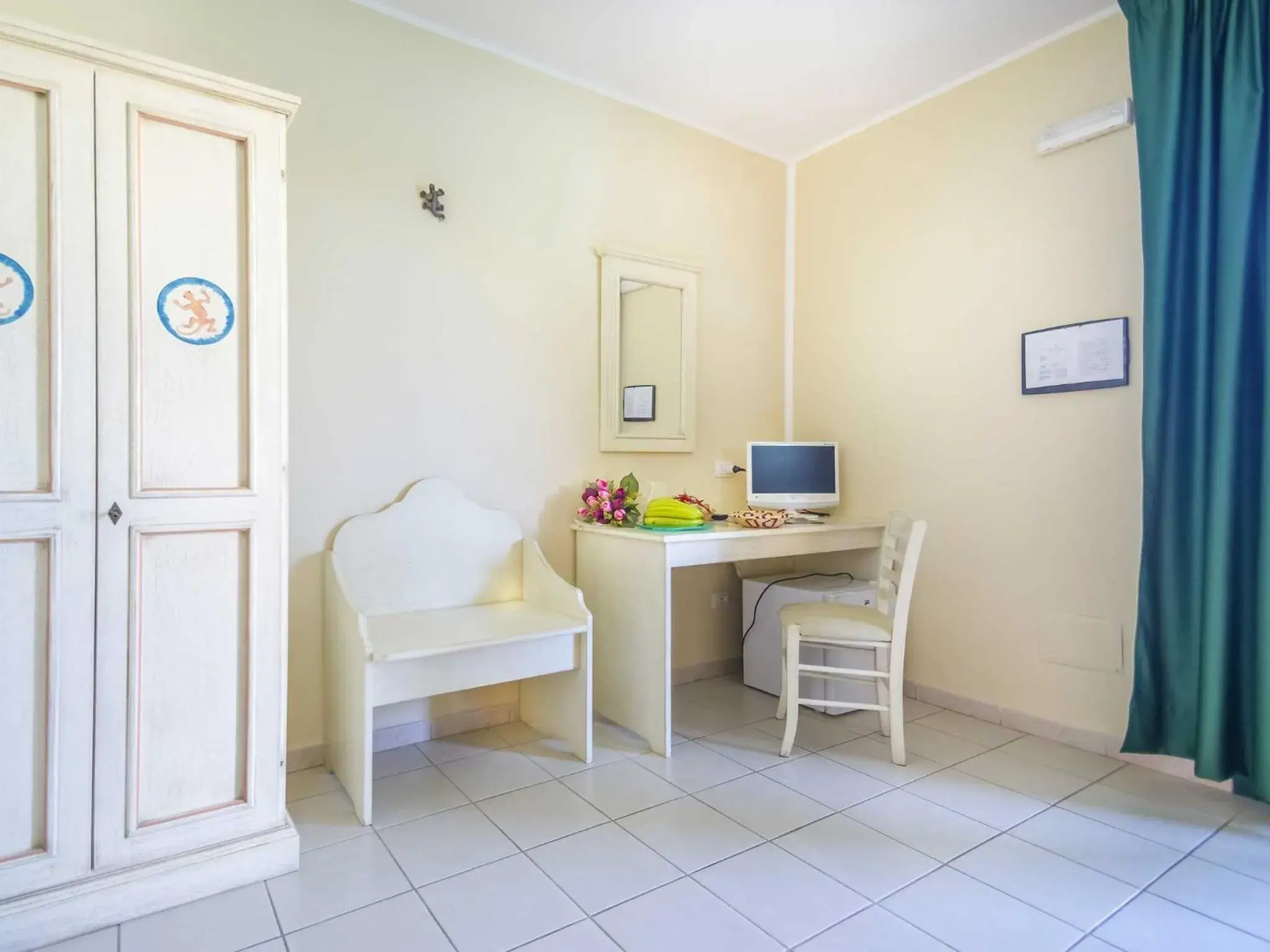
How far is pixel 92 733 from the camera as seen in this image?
155 centimetres

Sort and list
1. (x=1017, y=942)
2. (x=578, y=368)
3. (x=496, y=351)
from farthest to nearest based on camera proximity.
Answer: (x=578, y=368)
(x=496, y=351)
(x=1017, y=942)

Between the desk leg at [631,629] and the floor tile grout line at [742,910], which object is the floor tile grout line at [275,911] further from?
A: the desk leg at [631,629]

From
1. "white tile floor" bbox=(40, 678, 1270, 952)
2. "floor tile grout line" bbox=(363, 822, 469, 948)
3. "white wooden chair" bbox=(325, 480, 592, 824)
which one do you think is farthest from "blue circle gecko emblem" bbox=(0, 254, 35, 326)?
"floor tile grout line" bbox=(363, 822, 469, 948)

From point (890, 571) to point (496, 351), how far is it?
5.66 ft

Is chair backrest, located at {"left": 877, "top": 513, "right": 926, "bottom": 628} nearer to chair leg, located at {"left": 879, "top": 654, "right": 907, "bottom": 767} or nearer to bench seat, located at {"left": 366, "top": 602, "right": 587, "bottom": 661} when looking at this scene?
chair leg, located at {"left": 879, "top": 654, "right": 907, "bottom": 767}

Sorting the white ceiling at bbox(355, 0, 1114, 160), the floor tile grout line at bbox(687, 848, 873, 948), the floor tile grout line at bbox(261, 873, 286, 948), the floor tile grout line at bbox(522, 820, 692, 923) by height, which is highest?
the white ceiling at bbox(355, 0, 1114, 160)

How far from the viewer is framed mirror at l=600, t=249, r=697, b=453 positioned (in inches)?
121

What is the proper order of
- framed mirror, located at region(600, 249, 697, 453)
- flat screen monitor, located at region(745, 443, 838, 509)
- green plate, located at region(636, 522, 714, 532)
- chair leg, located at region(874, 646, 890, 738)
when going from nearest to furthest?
1. chair leg, located at region(874, 646, 890, 738)
2. green plate, located at region(636, 522, 714, 532)
3. framed mirror, located at region(600, 249, 697, 453)
4. flat screen monitor, located at region(745, 443, 838, 509)

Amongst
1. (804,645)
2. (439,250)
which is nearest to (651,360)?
(439,250)

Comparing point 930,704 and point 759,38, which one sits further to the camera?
point 930,704

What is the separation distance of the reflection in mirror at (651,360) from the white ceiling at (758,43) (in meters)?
0.85

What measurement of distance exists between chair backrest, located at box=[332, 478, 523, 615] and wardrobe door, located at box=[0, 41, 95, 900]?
87cm

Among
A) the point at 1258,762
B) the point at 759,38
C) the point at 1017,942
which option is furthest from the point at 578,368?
the point at 1258,762

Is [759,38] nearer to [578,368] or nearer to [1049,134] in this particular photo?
[1049,134]
